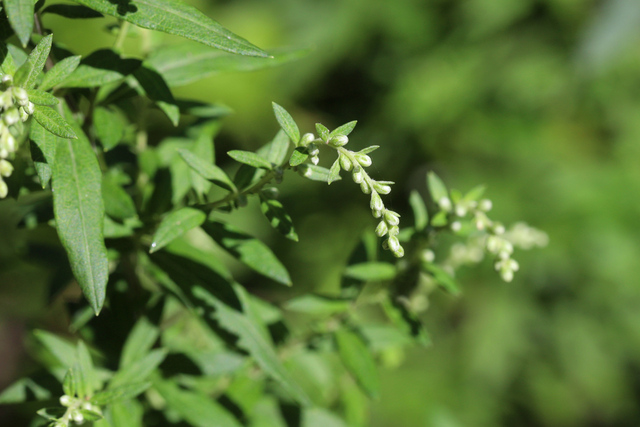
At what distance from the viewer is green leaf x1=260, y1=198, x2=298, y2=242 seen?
884 mm

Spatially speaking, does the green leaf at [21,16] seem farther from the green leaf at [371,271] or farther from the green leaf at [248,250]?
the green leaf at [371,271]

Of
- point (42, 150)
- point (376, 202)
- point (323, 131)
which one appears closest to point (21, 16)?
point (42, 150)

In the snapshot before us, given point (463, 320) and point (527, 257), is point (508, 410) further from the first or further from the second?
point (527, 257)

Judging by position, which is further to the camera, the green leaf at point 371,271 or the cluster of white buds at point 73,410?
the green leaf at point 371,271

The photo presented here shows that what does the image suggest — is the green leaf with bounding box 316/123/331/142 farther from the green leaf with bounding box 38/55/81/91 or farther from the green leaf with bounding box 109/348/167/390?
the green leaf with bounding box 109/348/167/390

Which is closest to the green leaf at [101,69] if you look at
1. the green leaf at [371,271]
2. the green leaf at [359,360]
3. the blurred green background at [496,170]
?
the green leaf at [371,271]

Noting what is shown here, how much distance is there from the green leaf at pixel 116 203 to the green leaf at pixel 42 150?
0.60 ft

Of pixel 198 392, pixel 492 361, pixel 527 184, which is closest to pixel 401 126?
pixel 527 184

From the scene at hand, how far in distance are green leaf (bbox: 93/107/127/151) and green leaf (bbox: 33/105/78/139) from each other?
0.20 m

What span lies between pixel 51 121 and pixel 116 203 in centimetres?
25

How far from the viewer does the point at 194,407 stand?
111 centimetres

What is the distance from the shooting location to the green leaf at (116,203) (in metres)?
0.95

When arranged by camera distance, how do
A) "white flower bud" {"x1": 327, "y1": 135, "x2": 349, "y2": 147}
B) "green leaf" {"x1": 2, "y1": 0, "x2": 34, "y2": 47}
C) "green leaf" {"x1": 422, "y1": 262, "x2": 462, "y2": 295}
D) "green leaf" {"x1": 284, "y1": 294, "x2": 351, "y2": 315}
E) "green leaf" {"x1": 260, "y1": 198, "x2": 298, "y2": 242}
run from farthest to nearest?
"green leaf" {"x1": 284, "y1": 294, "x2": 351, "y2": 315}
"green leaf" {"x1": 422, "y1": 262, "x2": 462, "y2": 295}
"green leaf" {"x1": 260, "y1": 198, "x2": 298, "y2": 242}
"white flower bud" {"x1": 327, "y1": 135, "x2": 349, "y2": 147}
"green leaf" {"x1": 2, "y1": 0, "x2": 34, "y2": 47}

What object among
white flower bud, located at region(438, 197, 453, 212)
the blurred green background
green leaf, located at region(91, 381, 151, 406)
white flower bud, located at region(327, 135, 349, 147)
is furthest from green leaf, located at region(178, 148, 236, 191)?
the blurred green background
